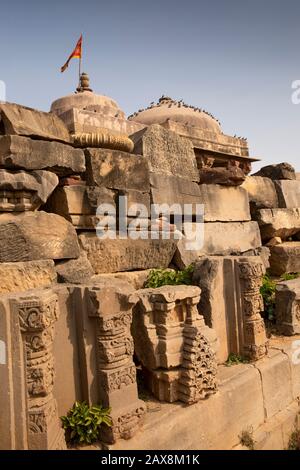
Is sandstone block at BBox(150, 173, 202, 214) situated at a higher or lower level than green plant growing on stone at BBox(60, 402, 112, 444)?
higher

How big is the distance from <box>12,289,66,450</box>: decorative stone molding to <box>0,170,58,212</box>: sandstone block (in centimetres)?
145

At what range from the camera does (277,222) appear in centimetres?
682

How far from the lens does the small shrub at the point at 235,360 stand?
3590 mm

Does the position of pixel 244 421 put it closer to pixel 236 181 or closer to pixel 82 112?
pixel 236 181

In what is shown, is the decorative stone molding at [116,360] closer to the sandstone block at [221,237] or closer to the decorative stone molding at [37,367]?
the decorative stone molding at [37,367]

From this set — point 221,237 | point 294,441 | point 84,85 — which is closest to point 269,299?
point 221,237

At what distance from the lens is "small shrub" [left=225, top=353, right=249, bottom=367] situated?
359 centimetres

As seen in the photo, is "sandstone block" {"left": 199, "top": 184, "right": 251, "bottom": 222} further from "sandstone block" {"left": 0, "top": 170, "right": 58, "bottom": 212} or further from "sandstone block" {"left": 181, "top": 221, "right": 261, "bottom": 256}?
"sandstone block" {"left": 0, "top": 170, "right": 58, "bottom": 212}

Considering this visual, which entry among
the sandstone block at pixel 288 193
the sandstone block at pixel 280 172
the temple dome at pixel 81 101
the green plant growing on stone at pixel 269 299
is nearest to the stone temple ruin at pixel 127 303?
the green plant growing on stone at pixel 269 299

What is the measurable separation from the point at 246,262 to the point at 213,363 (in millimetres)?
1216

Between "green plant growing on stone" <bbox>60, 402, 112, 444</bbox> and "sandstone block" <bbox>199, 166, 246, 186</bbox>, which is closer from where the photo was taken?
"green plant growing on stone" <bbox>60, 402, 112, 444</bbox>

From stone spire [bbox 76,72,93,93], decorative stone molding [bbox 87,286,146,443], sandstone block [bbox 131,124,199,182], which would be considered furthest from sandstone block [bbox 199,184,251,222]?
stone spire [bbox 76,72,93,93]

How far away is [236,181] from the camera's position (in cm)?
594
